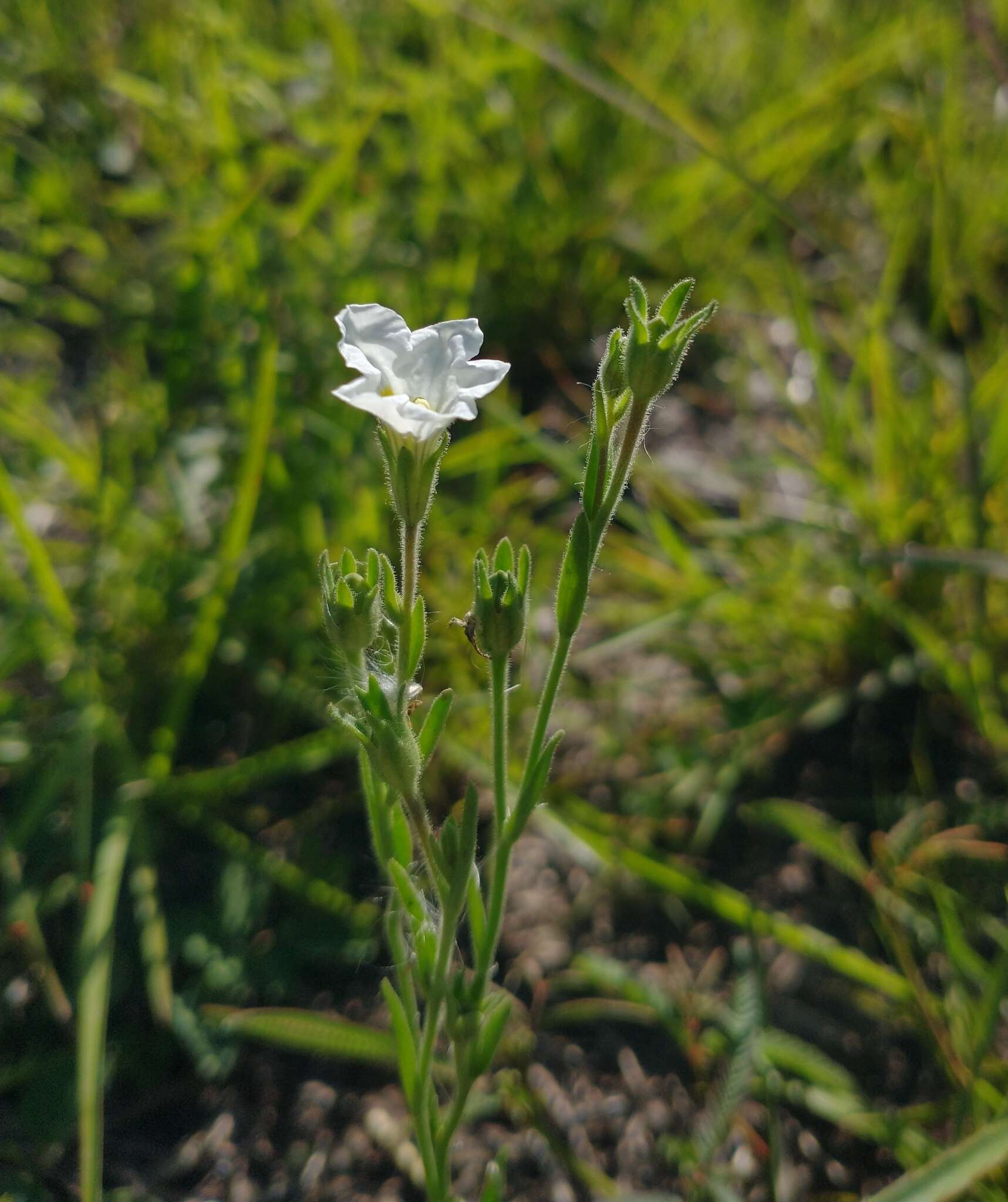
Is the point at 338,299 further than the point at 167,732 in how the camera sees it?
Yes

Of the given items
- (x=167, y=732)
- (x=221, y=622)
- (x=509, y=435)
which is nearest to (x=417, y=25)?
(x=509, y=435)

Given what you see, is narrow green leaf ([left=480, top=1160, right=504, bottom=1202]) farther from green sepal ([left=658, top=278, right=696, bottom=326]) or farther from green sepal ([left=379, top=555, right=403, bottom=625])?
green sepal ([left=658, top=278, right=696, bottom=326])

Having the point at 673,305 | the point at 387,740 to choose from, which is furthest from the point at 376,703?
the point at 673,305

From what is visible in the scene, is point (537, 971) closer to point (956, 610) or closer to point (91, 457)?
point (956, 610)

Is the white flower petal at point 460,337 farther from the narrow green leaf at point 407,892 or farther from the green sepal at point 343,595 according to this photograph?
the narrow green leaf at point 407,892

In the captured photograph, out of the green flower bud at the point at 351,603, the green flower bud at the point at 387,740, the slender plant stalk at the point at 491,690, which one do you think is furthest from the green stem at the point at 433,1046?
the green flower bud at the point at 351,603

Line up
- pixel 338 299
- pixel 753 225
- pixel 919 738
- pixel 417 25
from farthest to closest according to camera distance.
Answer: pixel 417 25, pixel 753 225, pixel 338 299, pixel 919 738

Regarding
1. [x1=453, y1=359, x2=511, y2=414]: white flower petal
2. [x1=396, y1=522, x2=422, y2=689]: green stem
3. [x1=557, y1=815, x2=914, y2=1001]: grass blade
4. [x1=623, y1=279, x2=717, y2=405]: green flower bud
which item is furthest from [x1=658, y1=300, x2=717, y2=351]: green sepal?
[x1=557, y1=815, x2=914, y2=1001]: grass blade

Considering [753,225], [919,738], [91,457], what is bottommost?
[919,738]
